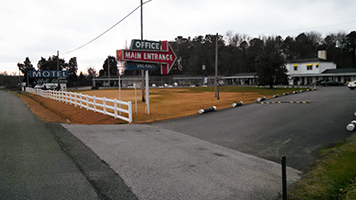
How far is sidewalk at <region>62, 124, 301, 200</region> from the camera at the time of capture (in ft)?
14.2

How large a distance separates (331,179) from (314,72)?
214ft

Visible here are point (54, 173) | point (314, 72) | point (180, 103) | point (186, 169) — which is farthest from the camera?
point (314, 72)

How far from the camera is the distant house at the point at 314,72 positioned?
188ft

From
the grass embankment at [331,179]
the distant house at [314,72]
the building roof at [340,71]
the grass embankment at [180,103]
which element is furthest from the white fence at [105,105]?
the building roof at [340,71]

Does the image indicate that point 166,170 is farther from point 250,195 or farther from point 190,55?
point 190,55

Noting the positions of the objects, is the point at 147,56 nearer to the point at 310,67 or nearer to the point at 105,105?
the point at 105,105

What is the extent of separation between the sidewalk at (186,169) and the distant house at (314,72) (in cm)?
6116

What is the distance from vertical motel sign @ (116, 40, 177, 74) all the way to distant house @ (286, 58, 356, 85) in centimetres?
5419

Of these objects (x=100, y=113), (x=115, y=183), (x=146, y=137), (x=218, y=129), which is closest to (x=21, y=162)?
(x=115, y=183)

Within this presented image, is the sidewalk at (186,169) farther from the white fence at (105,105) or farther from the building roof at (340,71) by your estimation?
the building roof at (340,71)

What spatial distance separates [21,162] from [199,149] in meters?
4.60

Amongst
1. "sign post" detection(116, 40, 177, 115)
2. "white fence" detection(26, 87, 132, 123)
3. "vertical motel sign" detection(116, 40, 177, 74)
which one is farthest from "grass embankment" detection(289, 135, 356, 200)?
"vertical motel sign" detection(116, 40, 177, 74)

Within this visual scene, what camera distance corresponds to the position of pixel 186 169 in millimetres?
5477

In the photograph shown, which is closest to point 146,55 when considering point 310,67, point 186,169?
point 186,169
